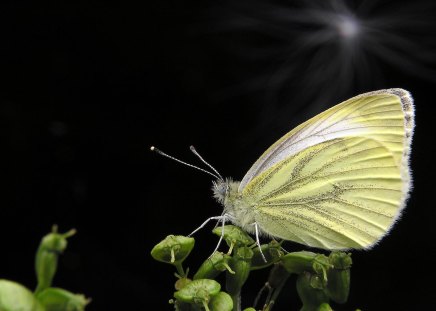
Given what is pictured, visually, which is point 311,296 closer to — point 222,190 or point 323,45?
point 222,190

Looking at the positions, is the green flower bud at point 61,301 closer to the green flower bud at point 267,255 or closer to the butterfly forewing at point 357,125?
the green flower bud at point 267,255

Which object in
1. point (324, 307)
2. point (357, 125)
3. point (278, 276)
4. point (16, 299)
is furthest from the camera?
point (357, 125)

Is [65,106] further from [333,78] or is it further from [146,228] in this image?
[333,78]

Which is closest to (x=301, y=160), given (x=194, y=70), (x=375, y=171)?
(x=375, y=171)

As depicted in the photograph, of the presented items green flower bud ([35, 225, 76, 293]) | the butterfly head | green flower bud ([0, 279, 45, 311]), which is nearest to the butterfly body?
the butterfly head

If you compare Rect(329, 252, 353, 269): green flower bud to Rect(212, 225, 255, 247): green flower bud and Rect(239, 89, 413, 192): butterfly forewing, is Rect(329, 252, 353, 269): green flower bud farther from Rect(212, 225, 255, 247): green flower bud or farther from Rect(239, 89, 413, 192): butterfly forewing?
Rect(239, 89, 413, 192): butterfly forewing

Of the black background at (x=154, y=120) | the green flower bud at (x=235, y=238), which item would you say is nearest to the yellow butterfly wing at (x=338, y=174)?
the green flower bud at (x=235, y=238)

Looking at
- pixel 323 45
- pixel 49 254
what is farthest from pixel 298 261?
pixel 323 45
